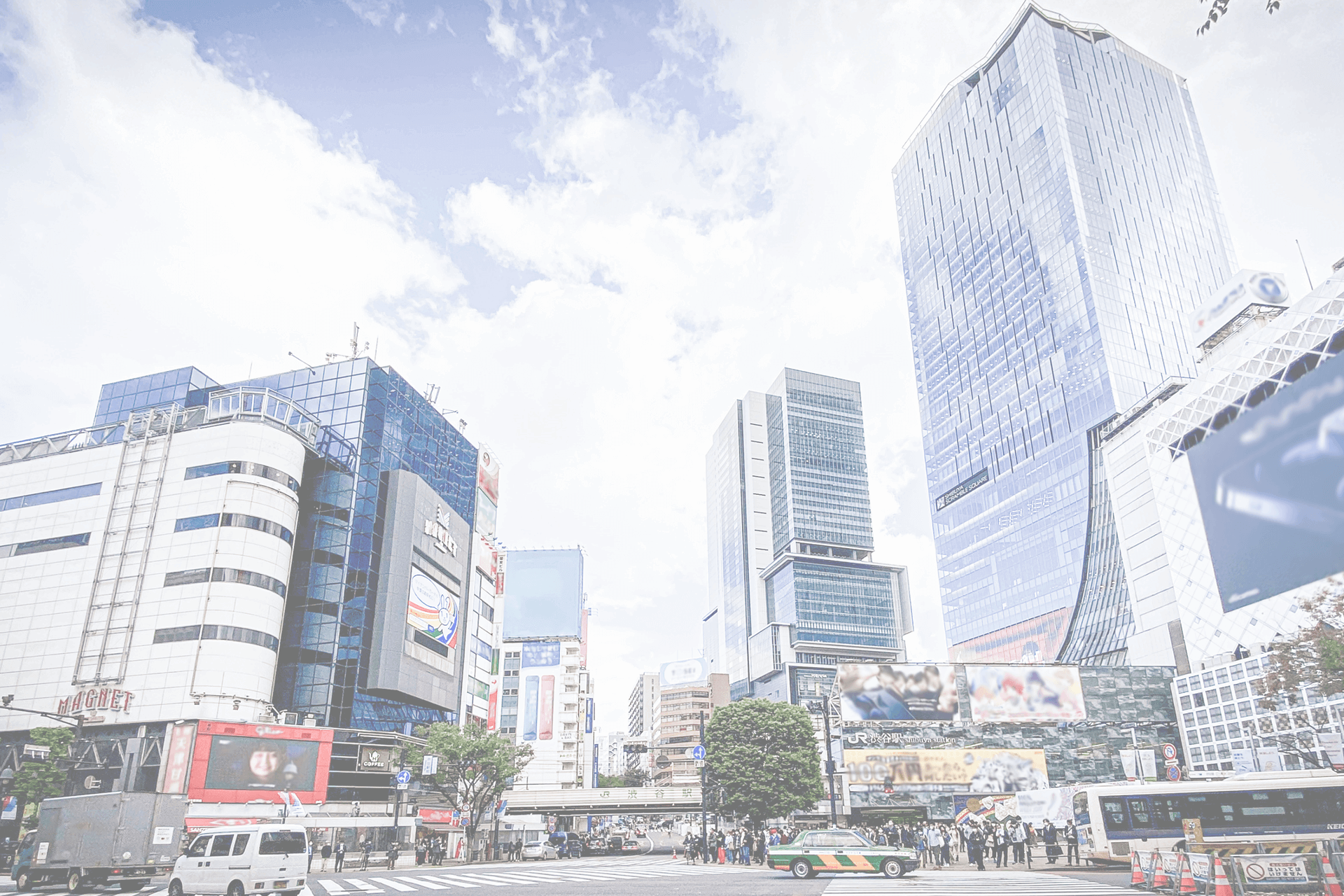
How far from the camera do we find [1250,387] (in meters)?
66.5

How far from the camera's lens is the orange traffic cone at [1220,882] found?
54.0 feet

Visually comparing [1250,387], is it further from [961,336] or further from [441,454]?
[961,336]

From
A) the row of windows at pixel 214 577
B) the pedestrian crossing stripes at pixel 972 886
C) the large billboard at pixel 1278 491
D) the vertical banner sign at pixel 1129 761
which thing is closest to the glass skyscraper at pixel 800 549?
the vertical banner sign at pixel 1129 761

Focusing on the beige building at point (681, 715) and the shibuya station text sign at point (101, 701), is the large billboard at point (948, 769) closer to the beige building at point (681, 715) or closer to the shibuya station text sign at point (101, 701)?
the shibuya station text sign at point (101, 701)

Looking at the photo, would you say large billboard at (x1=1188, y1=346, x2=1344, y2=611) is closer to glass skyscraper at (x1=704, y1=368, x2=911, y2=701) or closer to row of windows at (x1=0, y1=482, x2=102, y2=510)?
row of windows at (x1=0, y1=482, x2=102, y2=510)

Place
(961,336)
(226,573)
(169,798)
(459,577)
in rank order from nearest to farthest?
(169,798) → (226,573) → (459,577) → (961,336)

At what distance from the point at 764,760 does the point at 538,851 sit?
16.4 m

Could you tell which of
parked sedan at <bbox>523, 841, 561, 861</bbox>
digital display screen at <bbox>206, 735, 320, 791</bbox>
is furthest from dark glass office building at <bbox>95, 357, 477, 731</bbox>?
parked sedan at <bbox>523, 841, 561, 861</bbox>

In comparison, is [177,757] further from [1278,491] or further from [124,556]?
[1278,491]

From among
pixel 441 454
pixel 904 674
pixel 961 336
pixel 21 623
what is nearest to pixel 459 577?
pixel 441 454

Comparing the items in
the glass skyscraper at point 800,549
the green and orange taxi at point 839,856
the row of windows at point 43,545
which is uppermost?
the glass skyscraper at point 800,549

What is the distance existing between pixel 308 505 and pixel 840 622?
116 metres

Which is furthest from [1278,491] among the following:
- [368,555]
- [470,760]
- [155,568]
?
[155,568]

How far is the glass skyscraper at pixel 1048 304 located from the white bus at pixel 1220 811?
83.9 metres
